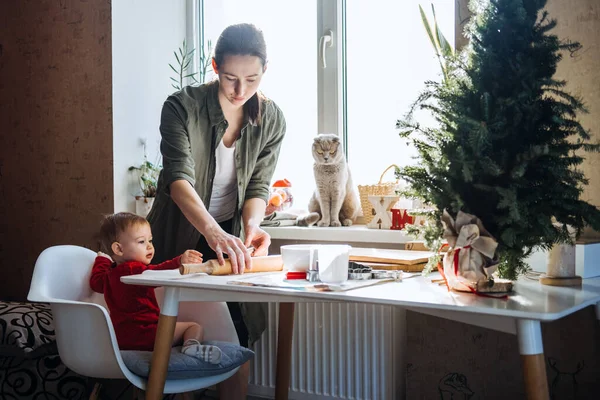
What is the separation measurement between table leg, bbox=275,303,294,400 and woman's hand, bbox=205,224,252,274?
500mm

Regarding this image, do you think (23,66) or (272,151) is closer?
(272,151)

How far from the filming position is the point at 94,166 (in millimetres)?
2912

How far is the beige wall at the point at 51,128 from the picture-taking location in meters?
2.89

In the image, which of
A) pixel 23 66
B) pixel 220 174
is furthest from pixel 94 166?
pixel 220 174

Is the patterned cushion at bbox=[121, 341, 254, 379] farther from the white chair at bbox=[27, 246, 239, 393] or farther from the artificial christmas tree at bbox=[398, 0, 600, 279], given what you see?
the artificial christmas tree at bbox=[398, 0, 600, 279]

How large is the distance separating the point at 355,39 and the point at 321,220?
2.66ft

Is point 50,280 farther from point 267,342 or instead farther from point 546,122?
point 546,122

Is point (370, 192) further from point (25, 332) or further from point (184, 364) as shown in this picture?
point (25, 332)

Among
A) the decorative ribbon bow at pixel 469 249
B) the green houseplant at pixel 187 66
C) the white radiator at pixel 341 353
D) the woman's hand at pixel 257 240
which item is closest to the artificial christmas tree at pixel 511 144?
the decorative ribbon bow at pixel 469 249

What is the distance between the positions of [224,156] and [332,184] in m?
0.46

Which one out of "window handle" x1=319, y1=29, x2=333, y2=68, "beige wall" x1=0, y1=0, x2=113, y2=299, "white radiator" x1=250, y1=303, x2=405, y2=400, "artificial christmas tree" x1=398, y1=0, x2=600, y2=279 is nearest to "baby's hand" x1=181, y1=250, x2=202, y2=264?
"artificial christmas tree" x1=398, y1=0, x2=600, y2=279

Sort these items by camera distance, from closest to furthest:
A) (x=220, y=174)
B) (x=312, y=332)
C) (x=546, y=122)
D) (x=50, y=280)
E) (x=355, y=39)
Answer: (x=546, y=122) → (x=50, y=280) → (x=220, y=174) → (x=312, y=332) → (x=355, y=39)

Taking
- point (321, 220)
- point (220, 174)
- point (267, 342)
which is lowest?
point (267, 342)

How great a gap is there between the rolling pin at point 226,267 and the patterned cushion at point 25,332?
3.38 ft
